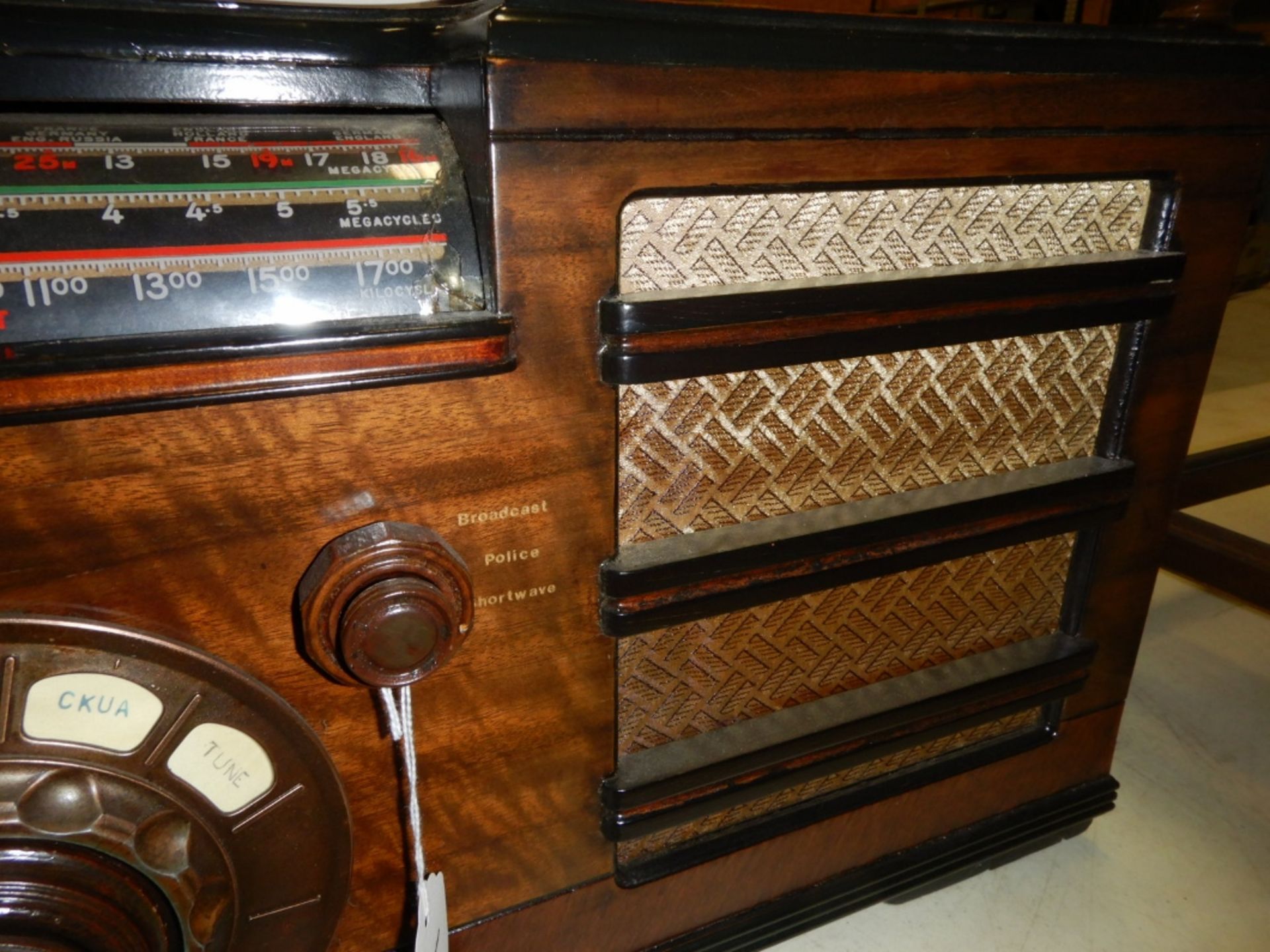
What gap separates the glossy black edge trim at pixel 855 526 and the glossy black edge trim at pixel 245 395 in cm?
23

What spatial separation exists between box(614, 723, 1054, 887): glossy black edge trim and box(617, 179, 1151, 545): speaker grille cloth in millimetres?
366

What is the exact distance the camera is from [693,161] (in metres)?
0.71

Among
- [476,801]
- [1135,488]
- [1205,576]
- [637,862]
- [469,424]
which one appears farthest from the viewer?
[1205,576]

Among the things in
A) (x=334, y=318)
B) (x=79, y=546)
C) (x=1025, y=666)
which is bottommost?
(x=1025, y=666)

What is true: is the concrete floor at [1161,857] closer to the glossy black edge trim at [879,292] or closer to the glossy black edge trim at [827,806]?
the glossy black edge trim at [827,806]

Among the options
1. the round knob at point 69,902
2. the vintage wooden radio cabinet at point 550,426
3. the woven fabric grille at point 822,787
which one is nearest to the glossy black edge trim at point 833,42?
the vintage wooden radio cabinet at point 550,426

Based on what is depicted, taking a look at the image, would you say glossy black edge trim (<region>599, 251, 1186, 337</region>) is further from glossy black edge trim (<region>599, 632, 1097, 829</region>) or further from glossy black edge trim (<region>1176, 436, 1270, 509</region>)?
glossy black edge trim (<region>1176, 436, 1270, 509</region>)

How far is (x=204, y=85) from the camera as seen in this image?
634mm

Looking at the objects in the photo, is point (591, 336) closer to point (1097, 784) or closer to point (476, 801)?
point (476, 801)

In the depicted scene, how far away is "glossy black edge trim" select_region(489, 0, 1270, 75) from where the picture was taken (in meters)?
0.62

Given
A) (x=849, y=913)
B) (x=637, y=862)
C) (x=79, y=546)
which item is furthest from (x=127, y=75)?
(x=849, y=913)

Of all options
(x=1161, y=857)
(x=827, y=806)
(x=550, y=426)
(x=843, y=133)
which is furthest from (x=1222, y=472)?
(x=550, y=426)

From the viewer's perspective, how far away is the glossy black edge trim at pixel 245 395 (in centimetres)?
55

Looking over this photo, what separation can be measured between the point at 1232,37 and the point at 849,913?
1.05m
